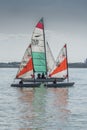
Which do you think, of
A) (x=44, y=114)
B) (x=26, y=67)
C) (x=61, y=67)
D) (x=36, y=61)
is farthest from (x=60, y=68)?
(x=44, y=114)

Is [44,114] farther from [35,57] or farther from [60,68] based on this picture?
[35,57]

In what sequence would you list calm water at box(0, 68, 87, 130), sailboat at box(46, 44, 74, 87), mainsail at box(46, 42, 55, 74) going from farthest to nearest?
mainsail at box(46, 42, 55, 74) → sailboat at box(46, 44, 74, 87) → calm water at box(0, 68, 87, 130)

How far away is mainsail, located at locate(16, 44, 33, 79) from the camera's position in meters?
115

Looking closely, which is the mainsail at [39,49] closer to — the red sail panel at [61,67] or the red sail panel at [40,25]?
the red sail panel at [40,25]

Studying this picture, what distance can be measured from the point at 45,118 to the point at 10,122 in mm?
4526

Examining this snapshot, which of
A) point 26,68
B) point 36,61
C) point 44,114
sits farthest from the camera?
point 36,61

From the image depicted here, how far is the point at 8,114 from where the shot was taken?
62531 millimetres

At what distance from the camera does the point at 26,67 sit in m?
116

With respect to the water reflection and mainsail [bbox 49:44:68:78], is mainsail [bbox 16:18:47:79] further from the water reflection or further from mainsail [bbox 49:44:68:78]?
the water reflection

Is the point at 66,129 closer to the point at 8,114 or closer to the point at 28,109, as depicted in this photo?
the point at 8,114

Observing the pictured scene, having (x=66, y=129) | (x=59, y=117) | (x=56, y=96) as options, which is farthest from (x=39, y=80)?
(x=66, y=129)

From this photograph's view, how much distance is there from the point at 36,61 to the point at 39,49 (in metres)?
3.00

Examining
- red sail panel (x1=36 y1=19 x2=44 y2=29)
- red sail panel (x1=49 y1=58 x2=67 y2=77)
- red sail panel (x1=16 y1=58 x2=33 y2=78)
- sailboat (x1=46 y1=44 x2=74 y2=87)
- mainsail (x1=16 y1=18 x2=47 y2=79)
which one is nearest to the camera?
red sail panel (x1=16 y1=58 x2=33 y2=78)

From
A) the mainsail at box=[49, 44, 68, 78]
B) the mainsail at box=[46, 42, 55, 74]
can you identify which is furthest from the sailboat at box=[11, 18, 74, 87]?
the mainsail at box=[46, 42, 55, 74]
